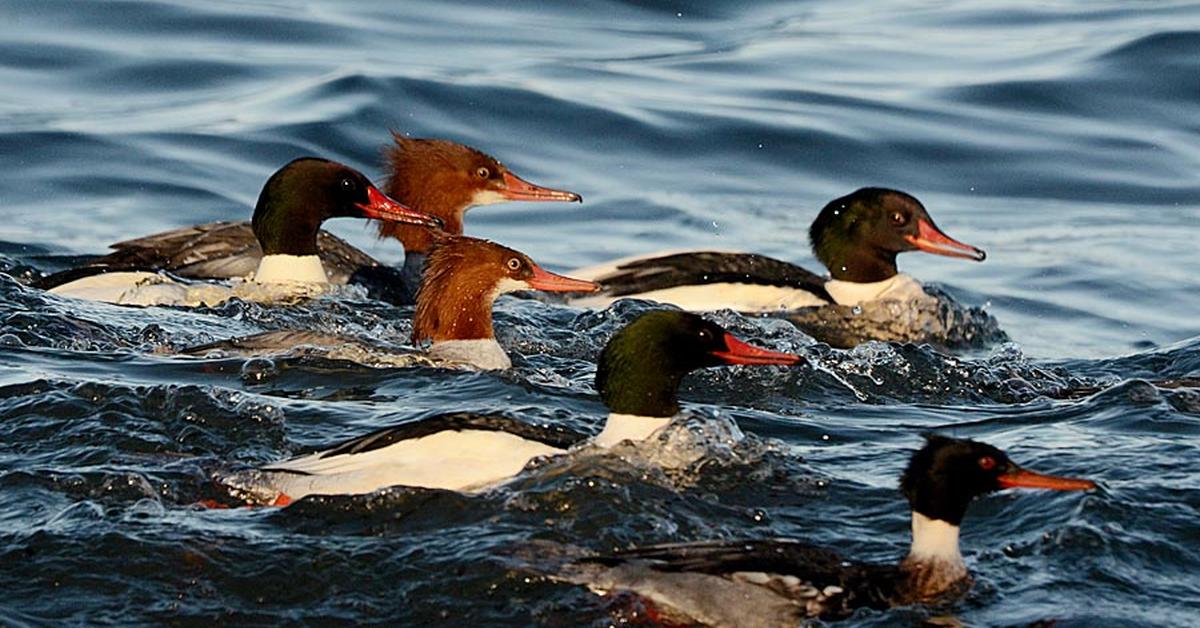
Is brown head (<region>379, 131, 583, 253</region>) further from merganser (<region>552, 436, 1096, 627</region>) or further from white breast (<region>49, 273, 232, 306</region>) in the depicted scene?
merganser (<region>552, 436, 1096, 627</region>)

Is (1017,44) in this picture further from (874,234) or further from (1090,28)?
(874,234)

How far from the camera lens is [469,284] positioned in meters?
7.92

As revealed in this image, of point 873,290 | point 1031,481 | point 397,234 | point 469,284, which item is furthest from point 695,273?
point 1031,481

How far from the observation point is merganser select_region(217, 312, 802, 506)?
581 cm

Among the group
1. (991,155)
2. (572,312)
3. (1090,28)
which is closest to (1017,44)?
(1090,28)

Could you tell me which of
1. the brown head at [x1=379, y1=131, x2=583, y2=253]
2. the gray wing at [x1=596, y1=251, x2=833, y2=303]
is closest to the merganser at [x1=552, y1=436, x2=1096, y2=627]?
the gray wing at [x1=596, y1=251, x2=833, y2=303]

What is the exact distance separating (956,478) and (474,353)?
291 cm

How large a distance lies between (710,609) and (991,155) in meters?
9.72

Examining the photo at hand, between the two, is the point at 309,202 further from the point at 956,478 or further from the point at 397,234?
the point at 956,478

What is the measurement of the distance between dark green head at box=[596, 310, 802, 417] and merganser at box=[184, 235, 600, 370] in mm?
1647

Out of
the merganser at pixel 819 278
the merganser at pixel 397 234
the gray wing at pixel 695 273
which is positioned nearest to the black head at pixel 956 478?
the merganser at pixel 819 278

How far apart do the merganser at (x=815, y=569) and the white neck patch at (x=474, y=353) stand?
8.25 feet

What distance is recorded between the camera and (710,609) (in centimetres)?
500

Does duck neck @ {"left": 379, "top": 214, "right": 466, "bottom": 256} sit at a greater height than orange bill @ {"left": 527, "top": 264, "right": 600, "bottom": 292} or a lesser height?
lesser
